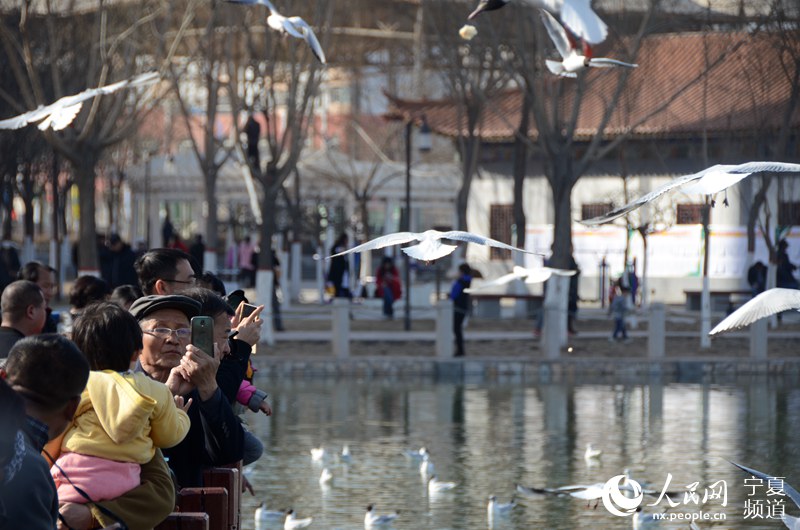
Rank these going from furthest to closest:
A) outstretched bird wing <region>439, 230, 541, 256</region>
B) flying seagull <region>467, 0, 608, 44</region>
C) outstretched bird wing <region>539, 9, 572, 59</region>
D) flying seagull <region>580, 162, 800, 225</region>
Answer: outstretched bird wing <region>539, 9, 572, 59</region>
flying seagull <region>467, 0, 608, 44</region>
outstretched bird wing <region>439, 230, 541, 256</region>
flying seagull <region>580, 162, 800, 225</region>

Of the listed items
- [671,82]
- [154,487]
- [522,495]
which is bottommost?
[522,495]

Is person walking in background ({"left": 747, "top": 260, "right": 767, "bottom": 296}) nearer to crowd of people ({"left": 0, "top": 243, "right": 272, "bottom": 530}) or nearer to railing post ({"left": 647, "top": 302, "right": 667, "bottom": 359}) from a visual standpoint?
railing post ({"left": 647, "top": 302, "right": 667, "bottom": 359})

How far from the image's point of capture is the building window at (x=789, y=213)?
30.5 meters

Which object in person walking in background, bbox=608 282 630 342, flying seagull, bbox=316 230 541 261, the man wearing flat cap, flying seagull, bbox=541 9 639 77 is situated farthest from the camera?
person walking in background, bbox=608 282 630 342

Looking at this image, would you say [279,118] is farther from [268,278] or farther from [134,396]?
[134,396]

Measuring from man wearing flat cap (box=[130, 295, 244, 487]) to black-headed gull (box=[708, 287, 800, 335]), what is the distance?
2.57 meters

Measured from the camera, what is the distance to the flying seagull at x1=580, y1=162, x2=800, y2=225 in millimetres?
6977

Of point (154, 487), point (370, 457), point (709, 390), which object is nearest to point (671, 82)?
point (709, 390)

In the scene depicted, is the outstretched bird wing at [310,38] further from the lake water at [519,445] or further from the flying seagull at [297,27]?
the lake water at [519,445]

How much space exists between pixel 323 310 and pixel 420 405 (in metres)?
12.7

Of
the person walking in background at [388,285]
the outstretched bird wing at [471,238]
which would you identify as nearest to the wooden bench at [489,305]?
the person walking in background at [388,285]

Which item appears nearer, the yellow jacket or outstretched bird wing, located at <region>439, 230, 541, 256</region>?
the yellow jacket

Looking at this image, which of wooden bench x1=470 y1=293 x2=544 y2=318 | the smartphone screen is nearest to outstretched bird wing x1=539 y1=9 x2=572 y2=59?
the smartphone screen

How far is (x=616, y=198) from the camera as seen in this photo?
34.6m
